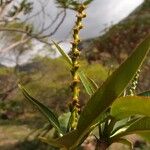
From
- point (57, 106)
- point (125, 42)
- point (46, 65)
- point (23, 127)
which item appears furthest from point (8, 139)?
point (125, 42)

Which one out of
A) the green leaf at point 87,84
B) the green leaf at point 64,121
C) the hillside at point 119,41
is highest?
the green leaf at point 87,84

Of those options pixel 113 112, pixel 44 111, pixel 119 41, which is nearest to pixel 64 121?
pixel 44 111

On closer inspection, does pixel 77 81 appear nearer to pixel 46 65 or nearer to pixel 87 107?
pixel 87 107

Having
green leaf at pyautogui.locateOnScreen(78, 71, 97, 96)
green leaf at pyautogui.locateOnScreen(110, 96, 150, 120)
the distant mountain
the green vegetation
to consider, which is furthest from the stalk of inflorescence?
the distant mountain

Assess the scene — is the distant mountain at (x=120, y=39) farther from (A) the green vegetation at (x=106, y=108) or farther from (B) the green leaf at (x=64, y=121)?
(A) the green vegetation at (x=106, y=108)

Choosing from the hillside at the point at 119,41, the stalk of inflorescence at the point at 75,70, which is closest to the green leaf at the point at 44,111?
the stalk of inflorescence at the point at 75,70
